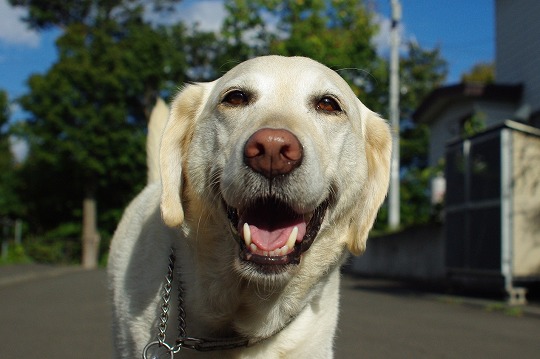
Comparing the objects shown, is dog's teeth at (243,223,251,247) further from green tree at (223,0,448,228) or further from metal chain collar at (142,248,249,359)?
green tree at (223,0,448,228)

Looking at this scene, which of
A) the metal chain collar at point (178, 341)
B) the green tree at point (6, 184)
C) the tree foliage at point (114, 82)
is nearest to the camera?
the metal chain collar at point (178, 341)

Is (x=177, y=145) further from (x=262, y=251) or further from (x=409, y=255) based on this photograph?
(x=409, y=255)

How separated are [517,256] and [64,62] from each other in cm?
2753

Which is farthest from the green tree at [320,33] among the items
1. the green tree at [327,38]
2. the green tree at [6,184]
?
the green tree at [6,184]

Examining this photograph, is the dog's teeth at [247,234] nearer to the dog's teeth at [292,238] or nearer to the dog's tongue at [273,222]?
the dog's tongue at [273,222]

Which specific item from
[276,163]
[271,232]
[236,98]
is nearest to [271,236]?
[271,232]

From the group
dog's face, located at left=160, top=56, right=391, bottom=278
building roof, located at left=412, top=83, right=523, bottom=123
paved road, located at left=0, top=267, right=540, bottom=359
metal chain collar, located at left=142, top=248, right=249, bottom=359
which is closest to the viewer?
dog's face, located at left=160, top=56, right=391, bottom=278

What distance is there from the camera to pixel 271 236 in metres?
3.04

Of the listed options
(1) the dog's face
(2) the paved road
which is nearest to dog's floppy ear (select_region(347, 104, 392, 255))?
(1) the dog's face

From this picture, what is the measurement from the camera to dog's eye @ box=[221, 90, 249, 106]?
135 inches

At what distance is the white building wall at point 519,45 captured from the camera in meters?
18.2

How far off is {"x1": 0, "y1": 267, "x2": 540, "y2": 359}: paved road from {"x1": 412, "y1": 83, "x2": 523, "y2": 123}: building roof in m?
8.83

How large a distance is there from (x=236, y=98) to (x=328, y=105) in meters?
0.48

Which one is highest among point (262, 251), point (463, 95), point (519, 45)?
point (519, 45)
